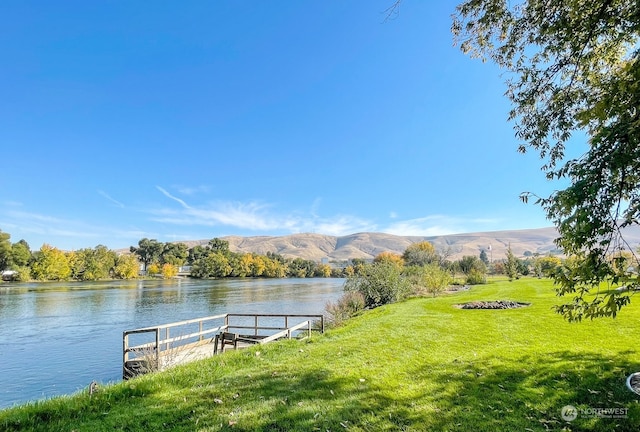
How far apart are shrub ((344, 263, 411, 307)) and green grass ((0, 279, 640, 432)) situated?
16.1 metres

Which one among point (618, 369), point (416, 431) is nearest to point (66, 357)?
point (416, 431)

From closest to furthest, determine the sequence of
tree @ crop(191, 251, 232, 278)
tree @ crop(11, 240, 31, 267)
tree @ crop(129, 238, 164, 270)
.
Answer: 1. tree @ crop(11, 240, 31, 267)
2. tree @ crop(191, 251, 232, 278)
3. tree @ crop(129, 238, 164, 270)

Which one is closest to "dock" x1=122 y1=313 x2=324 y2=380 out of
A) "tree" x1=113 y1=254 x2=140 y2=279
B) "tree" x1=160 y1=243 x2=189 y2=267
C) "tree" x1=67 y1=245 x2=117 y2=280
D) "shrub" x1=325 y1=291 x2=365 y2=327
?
"shrub" x1=325 y1=291 x2=365 y2=327

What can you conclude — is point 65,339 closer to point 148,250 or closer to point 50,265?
point 50,265

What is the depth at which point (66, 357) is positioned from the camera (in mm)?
16016

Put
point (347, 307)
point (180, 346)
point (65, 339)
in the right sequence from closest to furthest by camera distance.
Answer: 1. point (180, 346)
2. point (65, 339)
3. point (347, 307)

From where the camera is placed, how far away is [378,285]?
82.6 ft

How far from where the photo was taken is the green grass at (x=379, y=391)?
4.34 m

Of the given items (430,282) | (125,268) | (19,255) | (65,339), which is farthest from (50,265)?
(430,282)

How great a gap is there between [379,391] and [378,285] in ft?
66.2

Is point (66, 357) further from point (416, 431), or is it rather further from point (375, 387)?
point (416, 431)

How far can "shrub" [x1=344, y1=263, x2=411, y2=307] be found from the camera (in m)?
25.0

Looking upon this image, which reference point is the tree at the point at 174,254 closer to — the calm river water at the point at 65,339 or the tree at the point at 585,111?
the calm river water at the point at 65,339

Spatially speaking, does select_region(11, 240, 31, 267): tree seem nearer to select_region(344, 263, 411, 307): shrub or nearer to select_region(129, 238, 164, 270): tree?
select_region(129, 238, 164, 270): tree
